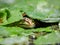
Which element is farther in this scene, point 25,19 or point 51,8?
point 51,8

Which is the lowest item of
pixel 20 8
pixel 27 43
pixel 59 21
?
pixel 27 43

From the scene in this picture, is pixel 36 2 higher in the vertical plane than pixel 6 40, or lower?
higher

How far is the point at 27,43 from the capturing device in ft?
6.06

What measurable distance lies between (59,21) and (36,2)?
1.79 feet

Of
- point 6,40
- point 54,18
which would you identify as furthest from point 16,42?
point 54,18

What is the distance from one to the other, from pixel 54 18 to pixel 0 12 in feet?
1.54

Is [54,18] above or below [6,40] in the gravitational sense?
above

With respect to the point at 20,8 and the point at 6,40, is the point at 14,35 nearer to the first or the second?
the point at 6,40

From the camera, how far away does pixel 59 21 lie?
2.23 m

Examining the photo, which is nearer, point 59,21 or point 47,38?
point 47,38

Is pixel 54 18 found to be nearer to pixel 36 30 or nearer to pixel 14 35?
pixel 36 30

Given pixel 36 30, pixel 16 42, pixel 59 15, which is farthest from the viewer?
pixel 59 15

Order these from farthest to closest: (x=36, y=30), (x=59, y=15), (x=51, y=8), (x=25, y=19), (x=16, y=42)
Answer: (x=51, y=8) → (x=59, y=15) → (x=25, y=19) → (x=36, y=30) → (x=16, y=42)

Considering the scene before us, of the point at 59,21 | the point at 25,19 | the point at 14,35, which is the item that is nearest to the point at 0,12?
the point at 25,19
